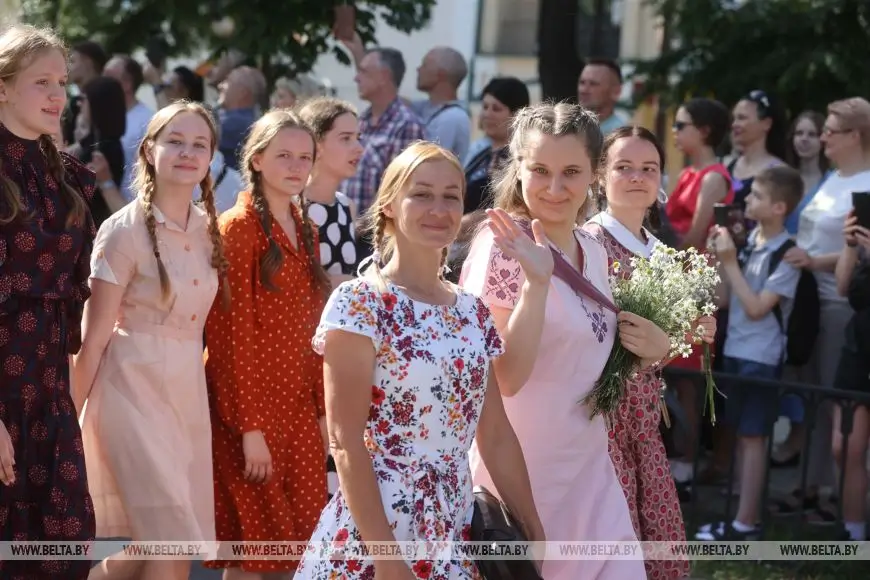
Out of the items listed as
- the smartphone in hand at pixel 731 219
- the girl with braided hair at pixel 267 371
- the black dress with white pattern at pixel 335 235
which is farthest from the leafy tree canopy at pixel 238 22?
the girl with braided hair at pixel 267 371

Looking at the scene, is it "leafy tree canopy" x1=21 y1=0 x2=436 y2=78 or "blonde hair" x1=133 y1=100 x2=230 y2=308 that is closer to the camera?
"blonde hair" x1=133 y1=100 x2=230 y2=308

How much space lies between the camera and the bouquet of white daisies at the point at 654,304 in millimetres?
4832

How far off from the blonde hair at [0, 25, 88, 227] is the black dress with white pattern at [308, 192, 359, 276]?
5.75 ft

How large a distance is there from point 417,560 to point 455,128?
609 cm

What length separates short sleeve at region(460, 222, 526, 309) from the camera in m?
4.70

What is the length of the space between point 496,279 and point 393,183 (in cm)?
63

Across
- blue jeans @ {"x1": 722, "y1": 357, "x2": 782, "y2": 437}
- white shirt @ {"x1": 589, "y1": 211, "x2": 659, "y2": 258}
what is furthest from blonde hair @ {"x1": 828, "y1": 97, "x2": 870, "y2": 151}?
white shirt @ {"x1": 589, "y1": 211, "x2": 659, "y2": 258}

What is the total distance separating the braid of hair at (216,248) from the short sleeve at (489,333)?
1.63 metres

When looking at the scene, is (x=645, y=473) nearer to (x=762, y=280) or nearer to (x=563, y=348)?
(x=563, y=348)

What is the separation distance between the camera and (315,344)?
4.12 meters

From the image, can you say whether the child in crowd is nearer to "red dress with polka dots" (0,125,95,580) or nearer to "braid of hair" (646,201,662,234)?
"braid of hair" (646,201,662,234)

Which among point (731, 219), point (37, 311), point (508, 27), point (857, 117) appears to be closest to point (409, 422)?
point (37, 311)

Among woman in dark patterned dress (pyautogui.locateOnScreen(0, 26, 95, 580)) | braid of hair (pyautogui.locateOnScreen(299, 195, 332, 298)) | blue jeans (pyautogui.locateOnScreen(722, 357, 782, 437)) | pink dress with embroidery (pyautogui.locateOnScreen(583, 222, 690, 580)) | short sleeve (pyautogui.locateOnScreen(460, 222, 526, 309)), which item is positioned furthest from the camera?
blue jeans (pyautogui.locateOnScreen(722, 357, 782, 437))

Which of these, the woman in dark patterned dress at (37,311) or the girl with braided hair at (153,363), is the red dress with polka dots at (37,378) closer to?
the woman in dark patterned dress at (37,311)
